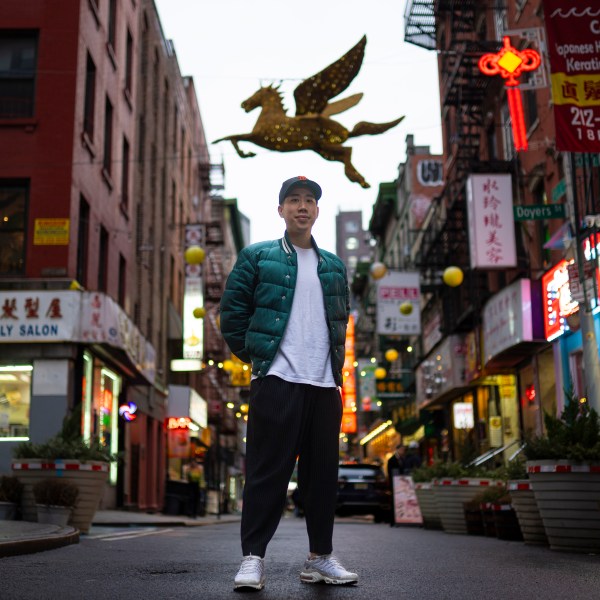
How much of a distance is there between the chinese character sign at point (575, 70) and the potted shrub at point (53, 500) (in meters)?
7.97

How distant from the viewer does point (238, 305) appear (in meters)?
5.51

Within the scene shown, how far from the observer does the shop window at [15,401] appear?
21.2m

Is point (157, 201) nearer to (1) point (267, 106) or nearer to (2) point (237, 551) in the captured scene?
(1) point (267, 106)

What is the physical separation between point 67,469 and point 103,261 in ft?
47.4

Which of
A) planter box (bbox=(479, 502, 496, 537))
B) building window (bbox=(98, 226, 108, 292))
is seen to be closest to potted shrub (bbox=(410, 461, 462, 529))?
planter box (bbox=(479, 502, 496, 537))

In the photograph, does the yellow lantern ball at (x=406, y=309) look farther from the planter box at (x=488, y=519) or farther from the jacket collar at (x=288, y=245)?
the jacket collar at (x=288, y=245)

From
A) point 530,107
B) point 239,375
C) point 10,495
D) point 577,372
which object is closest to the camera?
point 10,495

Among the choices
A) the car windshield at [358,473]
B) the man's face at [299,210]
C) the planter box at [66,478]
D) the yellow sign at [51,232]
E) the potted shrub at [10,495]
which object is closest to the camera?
the man's face at [299,210]

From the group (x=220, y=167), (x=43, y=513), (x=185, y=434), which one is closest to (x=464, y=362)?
(x=185, y=434)

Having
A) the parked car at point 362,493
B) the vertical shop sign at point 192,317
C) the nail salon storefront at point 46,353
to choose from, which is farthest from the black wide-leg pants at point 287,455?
the vertical shop sign at point 192,317

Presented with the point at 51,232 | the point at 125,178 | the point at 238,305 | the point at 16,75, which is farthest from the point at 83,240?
the point at 238,305

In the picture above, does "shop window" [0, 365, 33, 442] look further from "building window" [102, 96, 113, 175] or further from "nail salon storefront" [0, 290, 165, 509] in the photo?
"building window" [102, 96, 113, 175]

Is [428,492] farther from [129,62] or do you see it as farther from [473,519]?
[129,62]

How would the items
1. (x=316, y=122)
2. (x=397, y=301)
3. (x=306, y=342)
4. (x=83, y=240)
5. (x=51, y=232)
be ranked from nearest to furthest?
(x=306, y=342)
(x=316, y=122)
(x=51, y=232)
(x=83, y=240)
(x=397, y=301)
